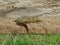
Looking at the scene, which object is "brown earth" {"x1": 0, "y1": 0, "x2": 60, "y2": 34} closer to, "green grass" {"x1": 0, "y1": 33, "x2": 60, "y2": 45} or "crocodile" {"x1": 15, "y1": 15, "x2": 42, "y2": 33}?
"crocodile" {"x1": 15, "y1": 15, "x2": 42, "y2": 33}

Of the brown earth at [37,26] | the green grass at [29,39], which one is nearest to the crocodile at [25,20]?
the brown earth at [37,26]

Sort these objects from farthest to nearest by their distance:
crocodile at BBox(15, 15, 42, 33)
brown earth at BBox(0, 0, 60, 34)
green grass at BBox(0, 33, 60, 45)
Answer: crocodile at BBox(15, 15, 42, 33) → brown earth at BBox(0, 0, 60, 34) → green grass at BBox(0, 33, 60, 45)

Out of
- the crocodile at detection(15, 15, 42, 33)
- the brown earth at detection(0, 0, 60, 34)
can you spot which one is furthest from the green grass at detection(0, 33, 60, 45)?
the crocodile at detection(15, 15, 42, 33)

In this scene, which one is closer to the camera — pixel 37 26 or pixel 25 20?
pixel 37 26

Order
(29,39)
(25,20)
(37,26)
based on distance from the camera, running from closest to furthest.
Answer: (29,39) → (37,26) → (25,20)

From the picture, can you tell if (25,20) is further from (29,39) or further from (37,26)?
(29,39)

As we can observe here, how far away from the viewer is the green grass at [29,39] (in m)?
5.08

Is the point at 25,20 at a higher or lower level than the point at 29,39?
lower

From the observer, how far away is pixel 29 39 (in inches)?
220

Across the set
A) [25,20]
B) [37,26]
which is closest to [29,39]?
[37,26]

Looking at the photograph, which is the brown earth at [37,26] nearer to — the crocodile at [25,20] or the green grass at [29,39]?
the crocodile at [25,20]

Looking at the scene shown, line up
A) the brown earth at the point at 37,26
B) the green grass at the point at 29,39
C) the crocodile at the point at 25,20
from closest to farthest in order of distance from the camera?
the green grass at the point at 29,39 < the brown earth at the point at 37,26 < the crocodile at the point at 25,20

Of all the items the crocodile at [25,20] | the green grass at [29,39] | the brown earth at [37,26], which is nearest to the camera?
the green grass at [29,39]

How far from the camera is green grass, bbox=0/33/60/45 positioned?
16.7 ft
